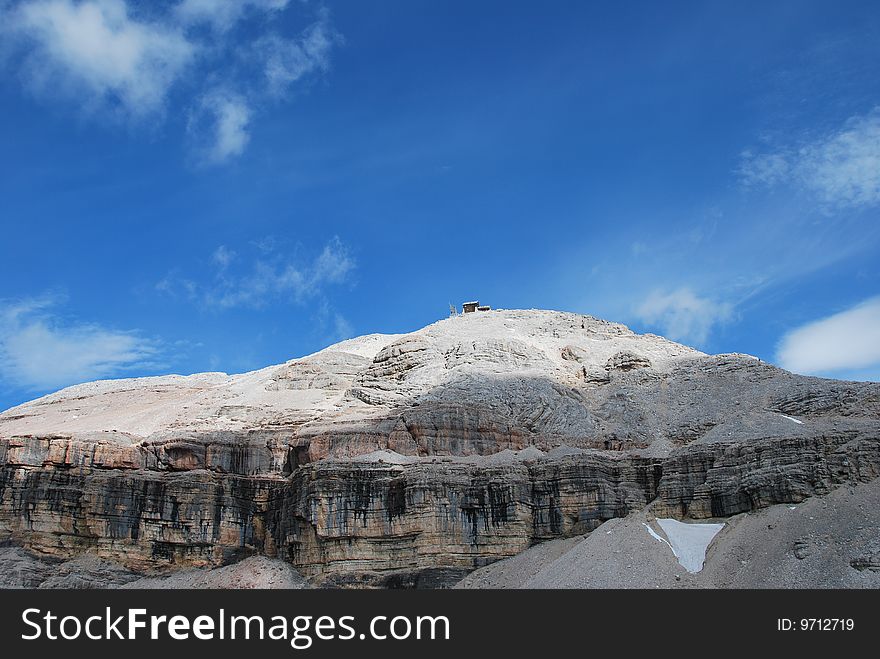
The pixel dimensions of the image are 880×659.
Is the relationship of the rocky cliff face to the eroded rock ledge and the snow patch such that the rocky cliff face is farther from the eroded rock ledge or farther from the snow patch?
the snow patch

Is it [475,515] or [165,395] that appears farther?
[165,395]

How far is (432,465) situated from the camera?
64438mm

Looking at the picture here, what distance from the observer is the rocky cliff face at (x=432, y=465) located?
60.7 metres

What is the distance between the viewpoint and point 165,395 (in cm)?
9575

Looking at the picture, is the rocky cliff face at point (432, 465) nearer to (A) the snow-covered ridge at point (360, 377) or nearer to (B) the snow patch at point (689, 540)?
(A) the snow-covered ridge at point (360, 377)

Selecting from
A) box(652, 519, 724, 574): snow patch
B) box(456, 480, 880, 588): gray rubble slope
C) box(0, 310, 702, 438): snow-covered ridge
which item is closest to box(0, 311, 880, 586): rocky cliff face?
box(0, 310, 702, 438): snow-covered ridge

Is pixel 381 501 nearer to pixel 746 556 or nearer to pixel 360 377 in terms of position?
pixel 746 556

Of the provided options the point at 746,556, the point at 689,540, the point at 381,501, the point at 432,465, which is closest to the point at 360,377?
the point at 432,465

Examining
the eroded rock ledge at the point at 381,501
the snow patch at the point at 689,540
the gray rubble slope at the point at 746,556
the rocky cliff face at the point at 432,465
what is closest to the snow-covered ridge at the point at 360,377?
the rocky cliff face at the point at 432,465

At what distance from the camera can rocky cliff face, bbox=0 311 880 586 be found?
60656mm

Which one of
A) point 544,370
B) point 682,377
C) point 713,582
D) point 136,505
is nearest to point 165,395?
point 136,505
